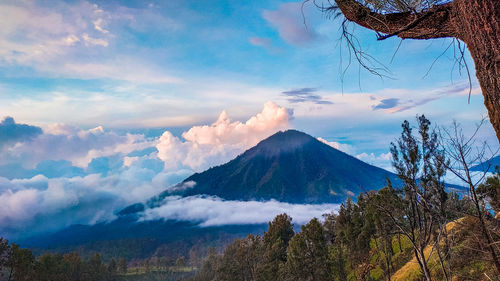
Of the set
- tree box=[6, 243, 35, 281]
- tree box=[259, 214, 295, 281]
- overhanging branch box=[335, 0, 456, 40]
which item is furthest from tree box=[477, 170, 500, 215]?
tree box=[6, 243, 35, 281]

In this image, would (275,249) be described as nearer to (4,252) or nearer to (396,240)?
(396,240)

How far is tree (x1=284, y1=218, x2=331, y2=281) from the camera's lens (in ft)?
101

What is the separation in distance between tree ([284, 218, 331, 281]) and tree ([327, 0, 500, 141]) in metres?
31.9

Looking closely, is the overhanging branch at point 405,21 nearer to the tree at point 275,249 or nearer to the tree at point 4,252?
the tree at point 275,249

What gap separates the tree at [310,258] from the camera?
101 feet

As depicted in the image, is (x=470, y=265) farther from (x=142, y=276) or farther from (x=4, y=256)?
(x=142, y=276)

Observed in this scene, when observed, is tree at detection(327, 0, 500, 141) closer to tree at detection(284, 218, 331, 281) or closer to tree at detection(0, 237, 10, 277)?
tree at detection(284, 218, 331, 281)

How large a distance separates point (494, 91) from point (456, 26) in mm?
647

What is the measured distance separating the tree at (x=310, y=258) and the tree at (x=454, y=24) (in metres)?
31.9

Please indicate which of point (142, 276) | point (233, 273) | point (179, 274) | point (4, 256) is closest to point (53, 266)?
point (4, 256)

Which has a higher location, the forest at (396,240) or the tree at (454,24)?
the tree at (454,24)

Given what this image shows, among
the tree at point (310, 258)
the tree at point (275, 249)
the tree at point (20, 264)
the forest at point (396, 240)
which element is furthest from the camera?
the tree at point (20, 264)

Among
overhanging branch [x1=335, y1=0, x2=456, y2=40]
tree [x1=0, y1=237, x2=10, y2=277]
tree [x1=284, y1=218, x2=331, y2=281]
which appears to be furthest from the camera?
tree [x1=0, y1=237, x2=10, y2=277]

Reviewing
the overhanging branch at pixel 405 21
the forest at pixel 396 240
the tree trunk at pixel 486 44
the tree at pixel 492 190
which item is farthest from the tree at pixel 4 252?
the tree at pixel 492 190
